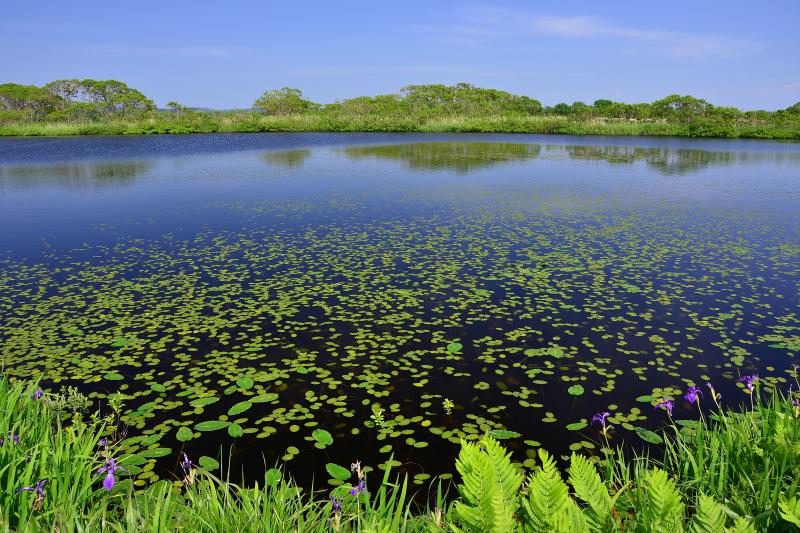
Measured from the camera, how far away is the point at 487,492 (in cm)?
182

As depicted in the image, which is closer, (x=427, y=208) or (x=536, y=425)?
(x=536, y=425)

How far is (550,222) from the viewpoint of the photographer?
38.1 feet

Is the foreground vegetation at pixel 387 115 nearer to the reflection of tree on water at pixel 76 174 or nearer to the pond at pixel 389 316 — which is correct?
the reflection of tree on water at pixel 76 174

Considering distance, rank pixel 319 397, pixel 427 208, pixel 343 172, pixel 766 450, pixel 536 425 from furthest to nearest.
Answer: pixel 343 172 → pixel 427 208 → pixel 319 397 → pixel 536 425 → pixel 766 450

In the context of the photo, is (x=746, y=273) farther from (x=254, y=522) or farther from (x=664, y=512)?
(x=254, y=522)

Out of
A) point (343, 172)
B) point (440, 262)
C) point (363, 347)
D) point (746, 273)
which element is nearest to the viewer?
point (363, 347)

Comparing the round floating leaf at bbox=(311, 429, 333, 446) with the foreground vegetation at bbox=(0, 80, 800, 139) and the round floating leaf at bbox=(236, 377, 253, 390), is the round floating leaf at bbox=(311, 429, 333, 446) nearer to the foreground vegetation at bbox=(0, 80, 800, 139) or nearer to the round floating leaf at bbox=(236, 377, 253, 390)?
the round floating leaf at bbox=(236, 377, 253, 390)

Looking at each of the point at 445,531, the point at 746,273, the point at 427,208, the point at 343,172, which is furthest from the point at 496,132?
the point at 445,531

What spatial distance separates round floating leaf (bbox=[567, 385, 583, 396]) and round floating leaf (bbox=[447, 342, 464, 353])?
1.18 meters

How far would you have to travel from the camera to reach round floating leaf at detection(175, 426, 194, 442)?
396 centimetres

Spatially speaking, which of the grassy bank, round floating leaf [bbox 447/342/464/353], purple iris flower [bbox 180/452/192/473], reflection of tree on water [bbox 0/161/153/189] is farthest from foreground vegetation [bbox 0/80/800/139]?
purple iris flower [bbox 180/452/192/473]

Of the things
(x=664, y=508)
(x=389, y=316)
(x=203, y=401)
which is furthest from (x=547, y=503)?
(x=389, y=316)

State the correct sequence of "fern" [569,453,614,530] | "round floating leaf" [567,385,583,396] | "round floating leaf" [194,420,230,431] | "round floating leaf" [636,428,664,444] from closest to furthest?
"fern" [569,453,614,530] → "round floating leaf" [636,428,664,444] → "round floating leaf" [194,420,230,431] → "round floating leaf" [567,385,583,396]

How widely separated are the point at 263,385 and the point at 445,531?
9.47ft
